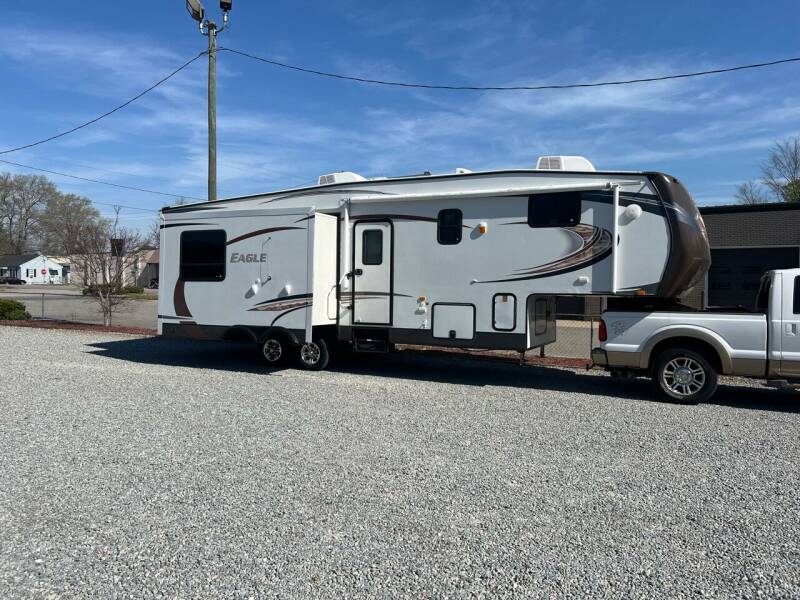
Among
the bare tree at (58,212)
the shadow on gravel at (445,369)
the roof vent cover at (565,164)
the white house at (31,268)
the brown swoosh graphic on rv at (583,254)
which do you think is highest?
the bare tree at (58,212)

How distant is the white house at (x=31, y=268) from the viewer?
8131cm

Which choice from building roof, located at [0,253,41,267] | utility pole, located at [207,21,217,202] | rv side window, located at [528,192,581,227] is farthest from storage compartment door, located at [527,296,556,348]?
building roof, located at [0,253,41,267]

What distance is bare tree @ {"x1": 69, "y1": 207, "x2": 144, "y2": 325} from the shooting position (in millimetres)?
17812

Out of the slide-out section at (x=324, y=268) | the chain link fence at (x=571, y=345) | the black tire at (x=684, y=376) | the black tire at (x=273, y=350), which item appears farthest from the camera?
the chain link fence at (x=571, y=345)

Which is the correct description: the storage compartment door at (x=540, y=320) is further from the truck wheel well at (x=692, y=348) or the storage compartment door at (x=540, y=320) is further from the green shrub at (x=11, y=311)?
the green shrub at (x=11, y=311)

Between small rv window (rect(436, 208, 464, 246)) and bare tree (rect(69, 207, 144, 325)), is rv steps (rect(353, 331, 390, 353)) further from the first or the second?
→ bare tree (rect(69, 207, 144, 325))

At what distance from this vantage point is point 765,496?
4.80 m

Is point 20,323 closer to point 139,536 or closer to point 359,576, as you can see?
point 139,536

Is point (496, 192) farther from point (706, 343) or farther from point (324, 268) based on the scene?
point (706, 343)

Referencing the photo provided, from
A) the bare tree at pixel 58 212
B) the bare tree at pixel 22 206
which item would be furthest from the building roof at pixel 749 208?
the bare tree at pixel 22 206

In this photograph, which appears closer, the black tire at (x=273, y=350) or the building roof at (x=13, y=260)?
the black tire at (x=273, y=350)

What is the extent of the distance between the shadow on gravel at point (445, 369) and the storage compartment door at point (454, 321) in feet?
2.62

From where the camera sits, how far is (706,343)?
8.21 metres

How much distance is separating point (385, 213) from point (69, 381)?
17.5 feet
